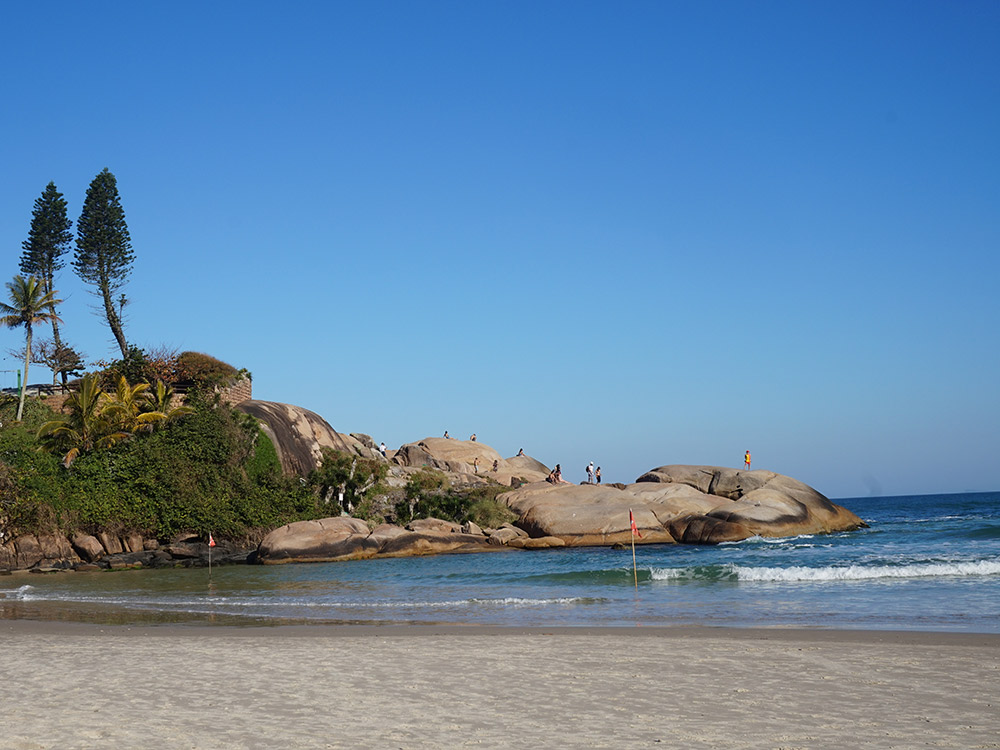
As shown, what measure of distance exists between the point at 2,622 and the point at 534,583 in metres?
13.0

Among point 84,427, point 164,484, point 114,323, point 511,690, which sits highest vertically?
point 114,323

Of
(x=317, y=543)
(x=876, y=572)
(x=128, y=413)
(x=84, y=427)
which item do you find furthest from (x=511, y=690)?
(x=84, y=427)

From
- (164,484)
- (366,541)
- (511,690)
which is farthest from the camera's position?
(164,484)

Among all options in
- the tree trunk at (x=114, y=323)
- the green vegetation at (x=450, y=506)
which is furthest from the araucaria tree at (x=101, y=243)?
the green vegetation at (x=450, y=506)

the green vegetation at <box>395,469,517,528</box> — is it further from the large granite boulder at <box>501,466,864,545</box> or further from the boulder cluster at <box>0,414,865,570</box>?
the large granite boulder at <box>501,466,864,545</box>

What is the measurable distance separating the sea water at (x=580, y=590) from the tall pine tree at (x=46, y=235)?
28.0 metres

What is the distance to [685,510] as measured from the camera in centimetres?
4000

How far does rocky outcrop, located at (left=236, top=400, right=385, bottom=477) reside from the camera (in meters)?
40.9

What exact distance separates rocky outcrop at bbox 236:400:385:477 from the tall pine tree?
1913cm

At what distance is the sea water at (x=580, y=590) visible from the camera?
15.9 meters

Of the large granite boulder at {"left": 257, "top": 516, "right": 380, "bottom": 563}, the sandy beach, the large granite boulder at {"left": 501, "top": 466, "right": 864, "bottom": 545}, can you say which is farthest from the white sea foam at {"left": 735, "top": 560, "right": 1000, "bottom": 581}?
the large granite boulder at {"left": 257, "top": 516, "right": 380, "bottom": 563}

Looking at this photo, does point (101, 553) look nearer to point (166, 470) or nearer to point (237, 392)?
point (166, 470)

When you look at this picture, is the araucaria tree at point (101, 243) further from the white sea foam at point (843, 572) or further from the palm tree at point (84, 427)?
the white sea foam at point (843, 572)

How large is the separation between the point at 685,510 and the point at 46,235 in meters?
40.8
